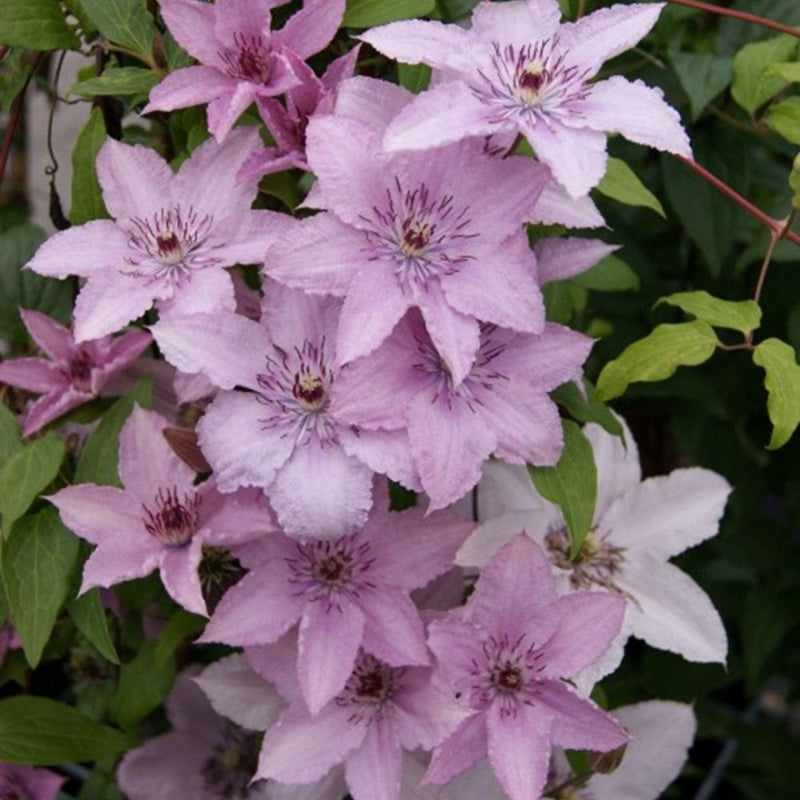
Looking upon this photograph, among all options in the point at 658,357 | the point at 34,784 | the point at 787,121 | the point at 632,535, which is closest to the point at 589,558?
the point at 632,535

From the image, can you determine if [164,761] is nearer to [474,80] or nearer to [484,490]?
[484,490]

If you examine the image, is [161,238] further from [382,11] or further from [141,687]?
[141,687]

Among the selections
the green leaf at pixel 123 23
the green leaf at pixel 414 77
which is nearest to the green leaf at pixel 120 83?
the green leaf at pixel 123 23

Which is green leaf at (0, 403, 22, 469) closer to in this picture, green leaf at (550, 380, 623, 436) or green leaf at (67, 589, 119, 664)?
green leaf at (67, 589, 119, 664)

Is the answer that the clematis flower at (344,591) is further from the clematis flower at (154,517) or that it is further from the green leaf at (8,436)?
the green leaf at (8,436)

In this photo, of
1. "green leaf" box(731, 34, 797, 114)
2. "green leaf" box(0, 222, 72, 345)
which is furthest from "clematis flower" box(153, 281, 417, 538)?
"green leaf" box(731, 34, 797, 114)

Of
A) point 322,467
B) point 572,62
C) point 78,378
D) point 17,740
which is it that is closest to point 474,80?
point 572,62
